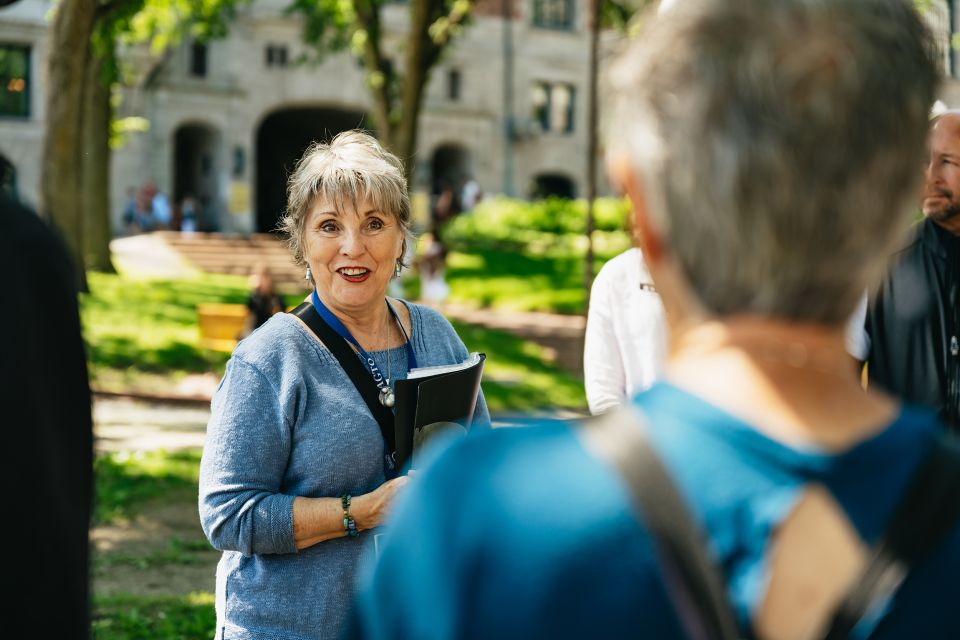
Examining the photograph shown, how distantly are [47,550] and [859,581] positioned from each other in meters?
1.17

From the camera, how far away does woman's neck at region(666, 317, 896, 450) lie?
4.42ft

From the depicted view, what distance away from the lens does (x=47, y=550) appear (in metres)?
1.77

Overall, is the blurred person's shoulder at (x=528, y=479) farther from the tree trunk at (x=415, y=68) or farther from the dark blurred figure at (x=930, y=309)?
the tree trunk at (x=415, y=68)

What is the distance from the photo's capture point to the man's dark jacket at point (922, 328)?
411 centimetres

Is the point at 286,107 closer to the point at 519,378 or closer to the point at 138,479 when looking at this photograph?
the point at 519,378

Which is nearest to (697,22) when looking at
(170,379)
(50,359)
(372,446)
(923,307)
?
(50,359)

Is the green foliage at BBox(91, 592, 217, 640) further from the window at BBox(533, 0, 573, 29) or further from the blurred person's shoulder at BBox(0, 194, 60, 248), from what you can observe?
the window at BBox(533, 0, 573, 29)

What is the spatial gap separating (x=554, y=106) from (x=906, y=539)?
44045 millimetres

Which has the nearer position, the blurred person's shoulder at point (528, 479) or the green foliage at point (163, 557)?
the blurred person's shoulder at point (528, 479)

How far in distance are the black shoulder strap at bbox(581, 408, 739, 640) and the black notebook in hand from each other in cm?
172

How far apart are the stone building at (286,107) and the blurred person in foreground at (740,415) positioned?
29603 millimetres

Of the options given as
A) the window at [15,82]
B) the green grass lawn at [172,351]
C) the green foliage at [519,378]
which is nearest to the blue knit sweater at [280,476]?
the green foliage at [519,378]

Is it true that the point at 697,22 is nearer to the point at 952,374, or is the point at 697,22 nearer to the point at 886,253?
the point at 886,253

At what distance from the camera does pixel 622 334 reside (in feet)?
13.1
